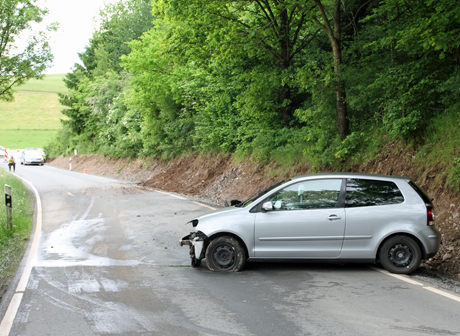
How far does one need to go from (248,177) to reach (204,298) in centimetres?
1381

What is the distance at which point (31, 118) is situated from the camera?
412 feet

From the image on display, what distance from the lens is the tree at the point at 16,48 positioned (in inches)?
885

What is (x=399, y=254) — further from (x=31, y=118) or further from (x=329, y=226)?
(x=31, y=118)

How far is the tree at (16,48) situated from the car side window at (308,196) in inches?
803

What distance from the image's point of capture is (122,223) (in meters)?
12.7

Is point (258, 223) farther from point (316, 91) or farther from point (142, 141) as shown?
point (142, 141)

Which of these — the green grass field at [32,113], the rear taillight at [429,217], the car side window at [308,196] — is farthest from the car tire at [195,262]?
the green grass field at [32,113]

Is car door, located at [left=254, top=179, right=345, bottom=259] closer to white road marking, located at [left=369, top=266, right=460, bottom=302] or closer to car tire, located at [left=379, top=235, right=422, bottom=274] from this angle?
car tire, located at [left=379, top=235, right=422, bottom=274]

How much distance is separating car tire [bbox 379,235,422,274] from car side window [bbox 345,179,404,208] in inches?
25.2

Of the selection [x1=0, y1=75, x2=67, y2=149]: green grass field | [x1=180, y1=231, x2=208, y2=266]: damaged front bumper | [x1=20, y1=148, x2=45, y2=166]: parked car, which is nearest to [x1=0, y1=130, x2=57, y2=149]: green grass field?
[x1=0, y1=75, x2=67, y2=149]: green grass field

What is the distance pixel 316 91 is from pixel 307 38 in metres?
4.64

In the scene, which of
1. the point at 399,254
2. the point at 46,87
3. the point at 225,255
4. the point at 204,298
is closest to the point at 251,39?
the point at 225,255

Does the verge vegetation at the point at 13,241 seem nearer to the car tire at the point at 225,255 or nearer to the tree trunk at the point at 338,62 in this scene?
the car tire at the point at 225,255

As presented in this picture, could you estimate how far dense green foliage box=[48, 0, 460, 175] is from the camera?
37.1 feet
